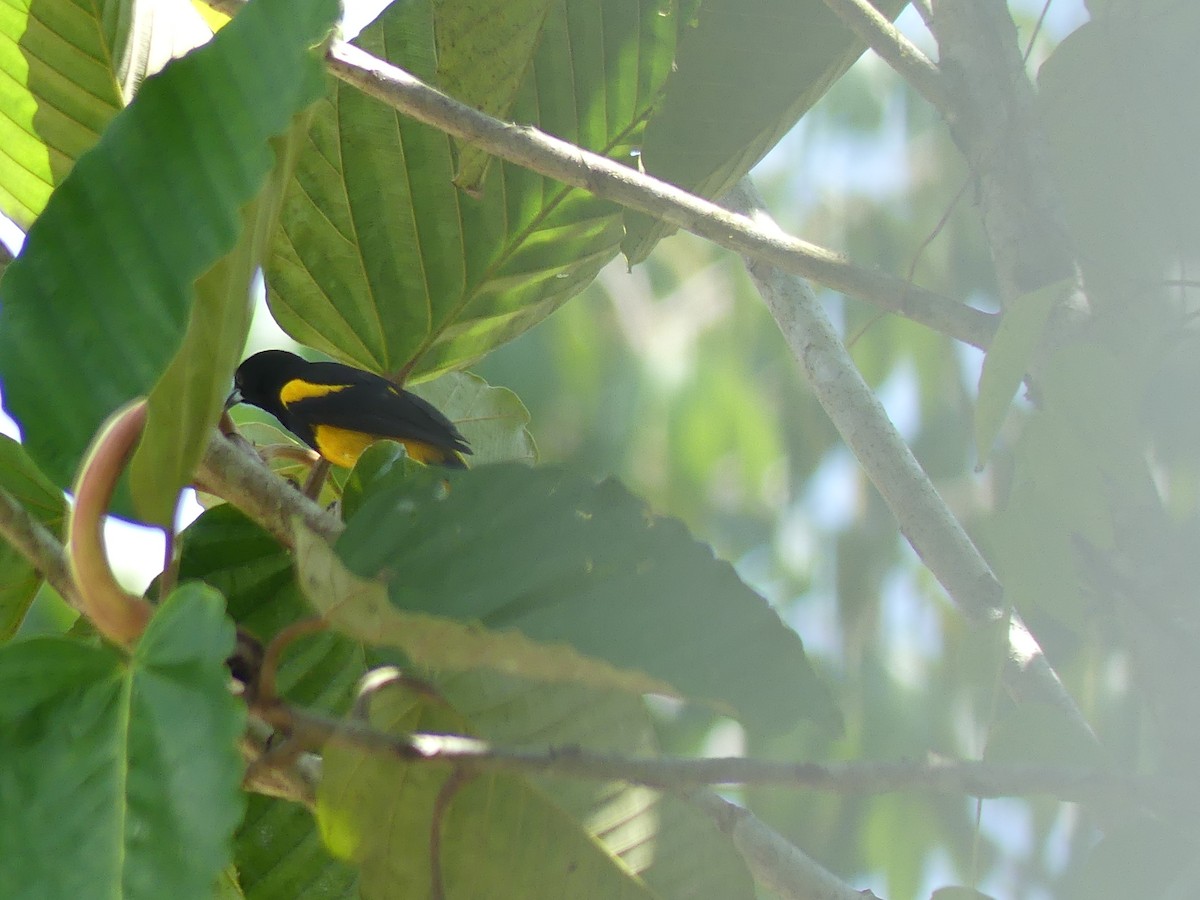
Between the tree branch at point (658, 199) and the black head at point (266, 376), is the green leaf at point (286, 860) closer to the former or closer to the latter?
the tree branch at point (658, 199)

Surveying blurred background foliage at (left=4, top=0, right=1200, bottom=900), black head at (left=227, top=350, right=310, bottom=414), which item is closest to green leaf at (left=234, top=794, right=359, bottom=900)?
blurred background foliage at (left=4, top=0, right=1200, bottom=900)

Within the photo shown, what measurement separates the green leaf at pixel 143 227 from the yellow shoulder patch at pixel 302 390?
2.09ft

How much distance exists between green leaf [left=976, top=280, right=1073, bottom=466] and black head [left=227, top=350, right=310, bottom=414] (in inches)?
37.3

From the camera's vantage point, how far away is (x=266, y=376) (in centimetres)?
127

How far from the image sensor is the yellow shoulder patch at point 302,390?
3.44 feet

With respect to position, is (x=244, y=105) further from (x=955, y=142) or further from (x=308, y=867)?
(x=308, y=867)

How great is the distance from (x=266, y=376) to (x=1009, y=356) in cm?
106

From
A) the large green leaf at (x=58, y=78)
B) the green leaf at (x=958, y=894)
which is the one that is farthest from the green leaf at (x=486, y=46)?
the green leaf at (x=958, y=894)

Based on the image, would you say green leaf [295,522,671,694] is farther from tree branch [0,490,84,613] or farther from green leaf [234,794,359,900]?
green leaf [234,794,359,900]

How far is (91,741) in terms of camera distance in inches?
11.7

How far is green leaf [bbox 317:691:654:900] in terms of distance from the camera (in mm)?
370

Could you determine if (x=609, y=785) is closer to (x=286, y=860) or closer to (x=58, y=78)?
(x=286, y=860)

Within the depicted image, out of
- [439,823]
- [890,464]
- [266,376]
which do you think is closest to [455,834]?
[439,823]

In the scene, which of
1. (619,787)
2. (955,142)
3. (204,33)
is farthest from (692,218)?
(204,33)
